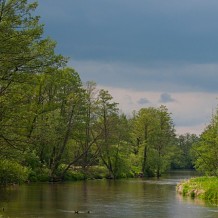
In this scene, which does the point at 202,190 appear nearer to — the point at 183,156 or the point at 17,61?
the point at 17,61

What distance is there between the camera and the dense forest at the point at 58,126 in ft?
79.7

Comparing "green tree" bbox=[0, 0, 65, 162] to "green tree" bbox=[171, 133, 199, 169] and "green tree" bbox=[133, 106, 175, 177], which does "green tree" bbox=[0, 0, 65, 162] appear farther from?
"green tree" bbox=[171, 133, 199, 169]

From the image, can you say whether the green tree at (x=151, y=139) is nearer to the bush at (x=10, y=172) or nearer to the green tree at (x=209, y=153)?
the green tree at (x=209, y=153)

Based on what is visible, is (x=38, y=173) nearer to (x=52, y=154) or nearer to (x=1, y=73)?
(x=52, y=154)

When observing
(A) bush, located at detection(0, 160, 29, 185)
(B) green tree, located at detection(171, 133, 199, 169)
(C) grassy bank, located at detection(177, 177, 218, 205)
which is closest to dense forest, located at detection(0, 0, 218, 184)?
(A) bush, located at detection(0, 160, 29, 185)

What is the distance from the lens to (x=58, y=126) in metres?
62.5

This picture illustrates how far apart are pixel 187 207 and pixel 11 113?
14.5 metres

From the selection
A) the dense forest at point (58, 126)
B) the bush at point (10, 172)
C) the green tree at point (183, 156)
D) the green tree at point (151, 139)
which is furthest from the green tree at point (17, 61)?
the green tree at point (183, 156)

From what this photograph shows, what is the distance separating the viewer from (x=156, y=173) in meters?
93.3

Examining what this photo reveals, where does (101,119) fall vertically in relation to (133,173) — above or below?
above

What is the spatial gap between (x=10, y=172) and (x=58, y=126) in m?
17.8

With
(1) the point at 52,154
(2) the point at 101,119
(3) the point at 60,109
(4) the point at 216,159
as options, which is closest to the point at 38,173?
(1) the point at 52,154

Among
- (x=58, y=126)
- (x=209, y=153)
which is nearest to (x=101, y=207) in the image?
(x=209, y=153)

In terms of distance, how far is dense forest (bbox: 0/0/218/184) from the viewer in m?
24.3
